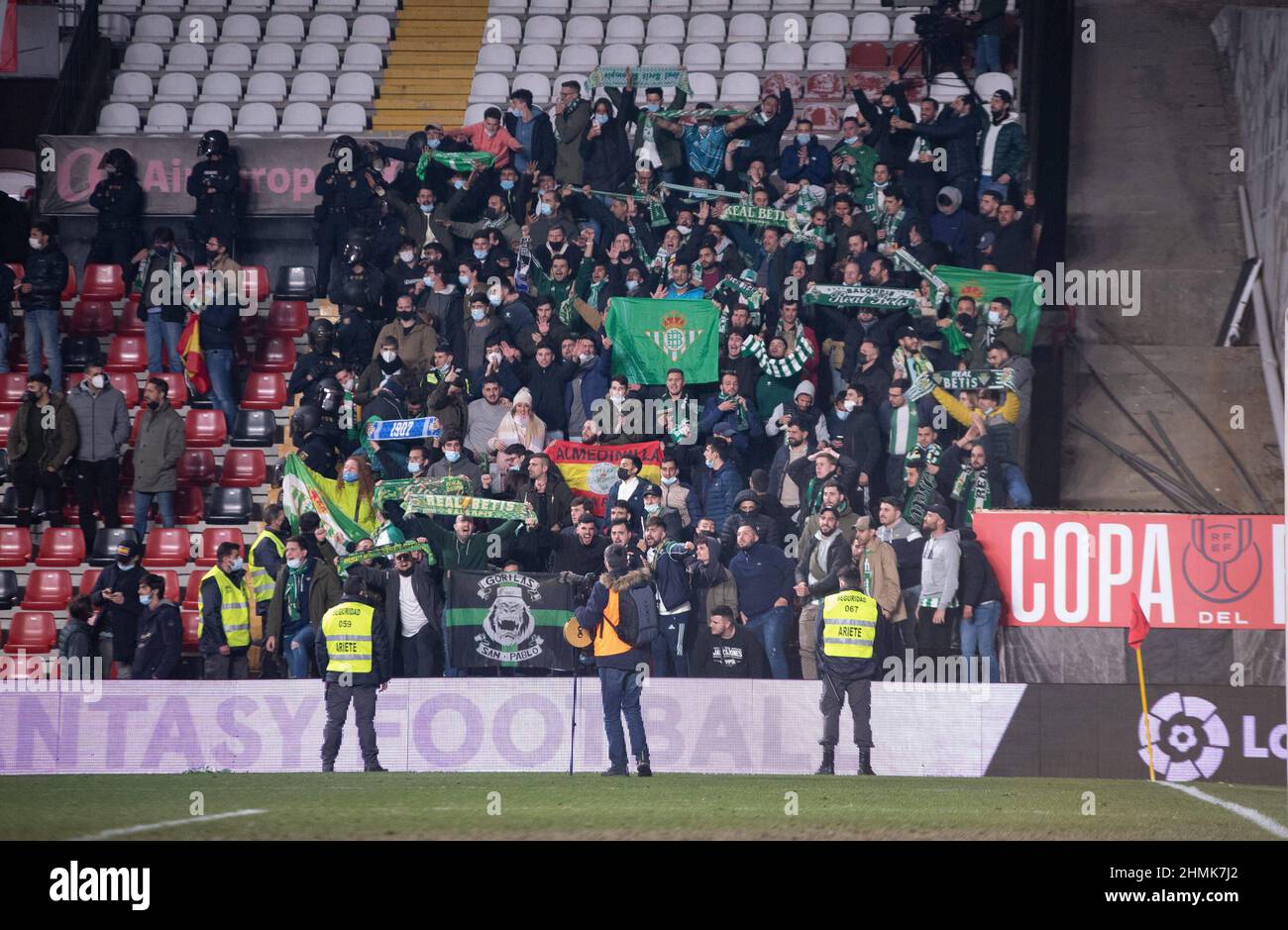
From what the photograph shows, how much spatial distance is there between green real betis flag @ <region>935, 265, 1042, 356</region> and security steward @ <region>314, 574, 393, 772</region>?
6.57 meters

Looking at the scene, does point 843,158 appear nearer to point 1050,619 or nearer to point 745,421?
point 745,421

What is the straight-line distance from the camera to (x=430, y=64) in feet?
74.5

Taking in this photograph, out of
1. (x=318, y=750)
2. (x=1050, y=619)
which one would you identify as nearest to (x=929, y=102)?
(x=1050, y=619)

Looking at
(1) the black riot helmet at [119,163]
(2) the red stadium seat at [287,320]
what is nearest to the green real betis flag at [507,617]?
Result: (2) the red stadium seat at [287,320]

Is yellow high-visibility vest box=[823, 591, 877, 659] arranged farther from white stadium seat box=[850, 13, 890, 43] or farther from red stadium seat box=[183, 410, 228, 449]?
white stadium seat box=[850, 13, 890, 43]

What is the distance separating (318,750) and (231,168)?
7284 millimetres

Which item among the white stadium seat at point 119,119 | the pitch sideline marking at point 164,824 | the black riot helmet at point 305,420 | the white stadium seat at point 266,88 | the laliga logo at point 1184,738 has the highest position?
the white stadium seat at point 266,88

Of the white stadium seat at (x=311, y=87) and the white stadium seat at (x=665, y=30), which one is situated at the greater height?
the white stadium seat at (x=665, y=30)

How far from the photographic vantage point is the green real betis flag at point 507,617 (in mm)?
14695

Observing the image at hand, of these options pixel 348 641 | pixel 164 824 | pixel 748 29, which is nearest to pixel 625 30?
pixel 748 29

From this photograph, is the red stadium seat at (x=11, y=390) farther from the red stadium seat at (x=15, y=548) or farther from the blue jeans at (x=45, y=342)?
the red stadium seat at (x=15, y=548)

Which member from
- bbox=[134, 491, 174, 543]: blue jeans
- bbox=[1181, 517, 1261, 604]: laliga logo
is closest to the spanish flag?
bbox=[134, 491, 174, 543]: blue jeans

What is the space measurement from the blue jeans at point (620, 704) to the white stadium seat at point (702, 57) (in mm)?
10523

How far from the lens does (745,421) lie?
15.9 meters
